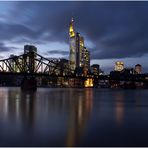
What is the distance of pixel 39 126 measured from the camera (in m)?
22.3

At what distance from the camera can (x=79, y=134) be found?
1891 centimetres

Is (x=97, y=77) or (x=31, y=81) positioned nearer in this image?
(x=31, y=81)

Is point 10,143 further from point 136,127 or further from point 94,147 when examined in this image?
point 136,127

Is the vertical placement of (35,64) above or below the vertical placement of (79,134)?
above

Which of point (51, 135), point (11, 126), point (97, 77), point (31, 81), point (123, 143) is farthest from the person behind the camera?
point (97, 77)

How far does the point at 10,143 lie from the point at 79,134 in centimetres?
455

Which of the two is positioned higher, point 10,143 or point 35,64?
point 35,64

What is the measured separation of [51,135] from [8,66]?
4479 inches

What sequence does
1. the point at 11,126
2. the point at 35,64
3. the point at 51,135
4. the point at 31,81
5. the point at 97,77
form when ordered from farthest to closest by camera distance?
the point at 97,77, the point at 35,64, the point at 31,81, the point at 11,126, the point at 51,135

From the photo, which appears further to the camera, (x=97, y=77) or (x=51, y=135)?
(x=97, y=77)

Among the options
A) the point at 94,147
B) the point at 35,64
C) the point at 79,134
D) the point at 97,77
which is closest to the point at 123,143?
the point at 94,147

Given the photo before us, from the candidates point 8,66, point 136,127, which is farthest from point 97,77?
point 136,127

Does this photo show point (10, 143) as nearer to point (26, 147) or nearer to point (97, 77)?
point (26, 147)

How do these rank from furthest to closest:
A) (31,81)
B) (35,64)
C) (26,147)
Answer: (35,64)
(31,81)
(26,147)
